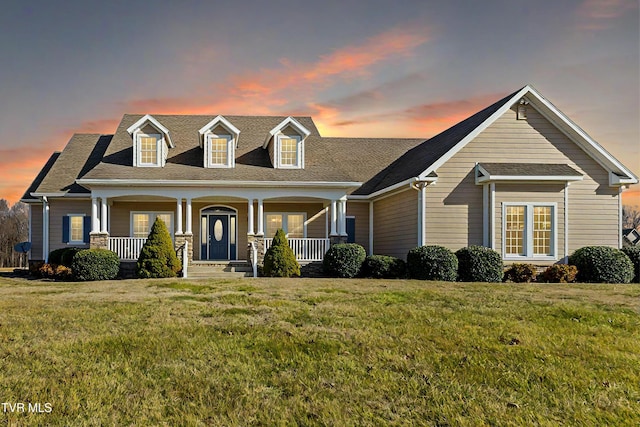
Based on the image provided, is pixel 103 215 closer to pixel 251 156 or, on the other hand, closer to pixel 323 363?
pixel 251 156

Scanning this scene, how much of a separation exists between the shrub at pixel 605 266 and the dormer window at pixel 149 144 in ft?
54.2

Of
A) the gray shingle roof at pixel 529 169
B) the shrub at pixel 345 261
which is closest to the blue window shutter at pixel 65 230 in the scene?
the shrub at pixel 345 261

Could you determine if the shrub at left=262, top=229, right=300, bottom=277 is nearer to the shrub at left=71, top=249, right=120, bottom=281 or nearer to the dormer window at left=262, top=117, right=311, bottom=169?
the dormer window at left=262, top=117, right=311, bottom=169

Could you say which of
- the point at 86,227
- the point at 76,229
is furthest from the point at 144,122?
the point at 76,229

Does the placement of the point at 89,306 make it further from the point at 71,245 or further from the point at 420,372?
the point at 71,245

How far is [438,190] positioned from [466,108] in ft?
28.4

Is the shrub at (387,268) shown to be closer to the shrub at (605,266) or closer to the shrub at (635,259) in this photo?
the shrub at (605,266)

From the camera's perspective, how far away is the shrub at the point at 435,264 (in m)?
15.7

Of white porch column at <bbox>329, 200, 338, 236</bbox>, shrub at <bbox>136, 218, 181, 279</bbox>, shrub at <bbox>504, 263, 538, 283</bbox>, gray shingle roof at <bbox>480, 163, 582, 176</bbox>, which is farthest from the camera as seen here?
white porch column at <bbox>329, 200, 338, 236</bbox>

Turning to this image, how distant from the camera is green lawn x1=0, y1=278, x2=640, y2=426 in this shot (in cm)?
439

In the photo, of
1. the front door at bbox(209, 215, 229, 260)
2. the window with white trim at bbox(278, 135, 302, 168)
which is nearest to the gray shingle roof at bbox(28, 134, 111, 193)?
the front door at bbox(209, 215, 229, 260)

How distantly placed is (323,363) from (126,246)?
15.6 m

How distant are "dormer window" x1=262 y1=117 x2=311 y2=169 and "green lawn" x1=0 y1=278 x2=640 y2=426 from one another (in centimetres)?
1235

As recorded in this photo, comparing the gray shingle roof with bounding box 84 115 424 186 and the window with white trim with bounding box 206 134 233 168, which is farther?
the window with white trim with bounding box 206 134 233 168
